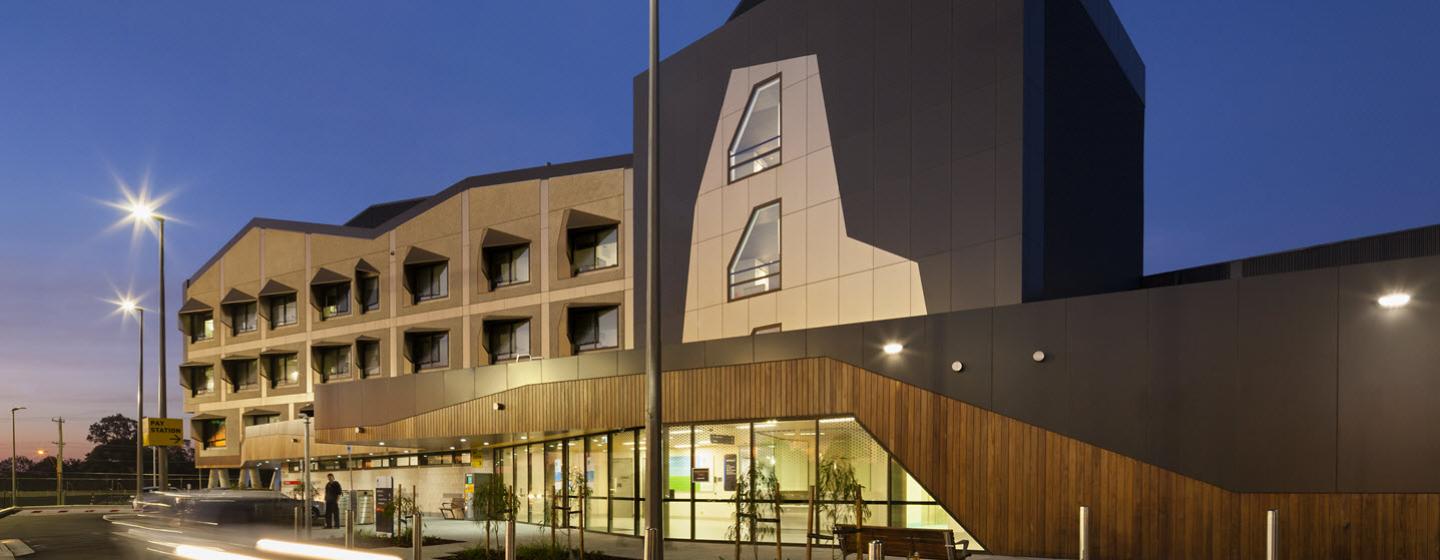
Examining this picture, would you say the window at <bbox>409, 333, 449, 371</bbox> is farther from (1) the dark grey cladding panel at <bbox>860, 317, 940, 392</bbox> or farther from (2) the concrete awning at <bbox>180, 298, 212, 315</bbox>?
(1) the dark grey cladding panel at <bbox>860, 317, 940, 392</bbox>

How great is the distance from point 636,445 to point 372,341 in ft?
77.3

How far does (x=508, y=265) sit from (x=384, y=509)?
49.0 feet

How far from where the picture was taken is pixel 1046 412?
16797 mm

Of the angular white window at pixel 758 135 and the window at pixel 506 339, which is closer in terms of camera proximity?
the angular white window at pixel 758 135

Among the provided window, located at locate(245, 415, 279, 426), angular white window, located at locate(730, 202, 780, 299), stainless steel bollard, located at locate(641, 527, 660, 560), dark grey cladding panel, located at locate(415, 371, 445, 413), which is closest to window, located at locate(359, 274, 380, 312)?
window, located at locate(245, 415, 279, 426)

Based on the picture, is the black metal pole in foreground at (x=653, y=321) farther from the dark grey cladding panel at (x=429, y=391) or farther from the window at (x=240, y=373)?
the window at (x=240, y=373)

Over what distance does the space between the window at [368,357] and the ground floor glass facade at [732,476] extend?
18.1 metres

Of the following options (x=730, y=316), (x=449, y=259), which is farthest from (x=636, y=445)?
(x=449, y=259)

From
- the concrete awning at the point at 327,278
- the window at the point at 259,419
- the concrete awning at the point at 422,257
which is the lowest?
the window at the point at 259,419

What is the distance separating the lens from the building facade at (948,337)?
1435 cm

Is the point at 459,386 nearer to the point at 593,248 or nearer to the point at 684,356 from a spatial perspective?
the point at 684,356

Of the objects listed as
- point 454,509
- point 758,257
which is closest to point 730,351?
point 758,257

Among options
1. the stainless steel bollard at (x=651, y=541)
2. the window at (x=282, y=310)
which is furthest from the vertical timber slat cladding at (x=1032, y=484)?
the window at (x=282, y=310)

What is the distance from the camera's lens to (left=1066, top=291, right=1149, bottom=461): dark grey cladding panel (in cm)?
1590
